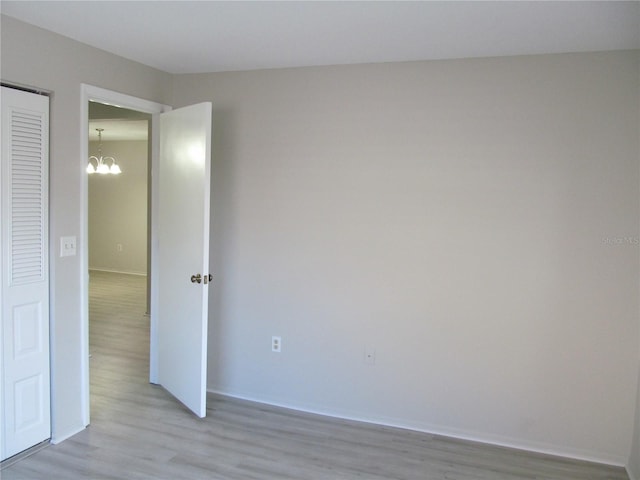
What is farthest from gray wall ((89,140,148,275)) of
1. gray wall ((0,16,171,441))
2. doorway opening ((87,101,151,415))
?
gray wall ((0,16,171,441))

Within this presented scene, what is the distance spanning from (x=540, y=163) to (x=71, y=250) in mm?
2863

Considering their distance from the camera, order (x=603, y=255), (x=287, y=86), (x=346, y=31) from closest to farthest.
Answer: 1. (x=346, y=31)
2. (x=603, y=255)
3. (x=287, y=86)

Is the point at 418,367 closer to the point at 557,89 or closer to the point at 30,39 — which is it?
the point at 557,89

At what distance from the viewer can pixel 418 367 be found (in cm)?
326

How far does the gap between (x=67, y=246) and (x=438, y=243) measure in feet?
7.47

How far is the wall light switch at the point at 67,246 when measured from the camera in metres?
2.93

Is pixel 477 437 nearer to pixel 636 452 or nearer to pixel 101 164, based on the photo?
pixel 636 452

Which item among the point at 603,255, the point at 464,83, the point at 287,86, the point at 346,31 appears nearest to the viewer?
the point at 346,31

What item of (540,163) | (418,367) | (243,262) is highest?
(540,163)

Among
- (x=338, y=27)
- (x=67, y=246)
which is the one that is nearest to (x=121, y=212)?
(x=67, y=246)

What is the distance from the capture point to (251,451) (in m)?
2.95

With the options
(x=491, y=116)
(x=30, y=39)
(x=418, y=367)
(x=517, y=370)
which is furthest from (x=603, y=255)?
(x=30, y=39)

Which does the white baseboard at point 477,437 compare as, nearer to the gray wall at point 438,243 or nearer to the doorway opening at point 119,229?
the gray wall at point 438,243

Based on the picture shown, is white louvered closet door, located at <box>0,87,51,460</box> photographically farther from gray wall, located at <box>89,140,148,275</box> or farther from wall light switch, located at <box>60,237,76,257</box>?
gray wall, located at <box>89,140,148,275</box>
